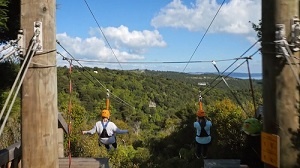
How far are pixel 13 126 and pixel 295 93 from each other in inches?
345

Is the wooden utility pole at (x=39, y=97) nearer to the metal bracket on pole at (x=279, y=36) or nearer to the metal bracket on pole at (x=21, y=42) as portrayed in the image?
the metal bracket on pole at (x=21, y=42)

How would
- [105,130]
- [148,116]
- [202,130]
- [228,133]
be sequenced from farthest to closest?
[148,116] < [228,133] < [202,130] < [105,130]

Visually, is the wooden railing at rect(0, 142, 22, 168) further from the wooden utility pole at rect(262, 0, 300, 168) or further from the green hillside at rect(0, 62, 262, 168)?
the wooden utility pole at rect(262, 0, 300, 168)

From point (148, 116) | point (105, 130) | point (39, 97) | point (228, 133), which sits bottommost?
point (148, 116)

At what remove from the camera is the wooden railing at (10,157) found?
12.4 feet

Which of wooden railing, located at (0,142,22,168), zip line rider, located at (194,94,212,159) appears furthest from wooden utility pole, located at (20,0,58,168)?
zip line rider, located at (194,94,212,159)

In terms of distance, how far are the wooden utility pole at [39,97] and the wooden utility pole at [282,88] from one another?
1.48m

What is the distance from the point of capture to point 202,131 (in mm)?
9211

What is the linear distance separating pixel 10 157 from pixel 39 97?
1.49 meters

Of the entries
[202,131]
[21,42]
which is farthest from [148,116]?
[21,42]

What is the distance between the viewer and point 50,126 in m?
2.84

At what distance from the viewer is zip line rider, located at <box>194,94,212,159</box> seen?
9.02 metres

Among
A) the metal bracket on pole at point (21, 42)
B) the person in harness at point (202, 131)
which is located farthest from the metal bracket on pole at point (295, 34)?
the person in harness at point (202, 131)

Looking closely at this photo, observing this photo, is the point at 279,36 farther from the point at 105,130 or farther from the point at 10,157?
the point at 105,130
